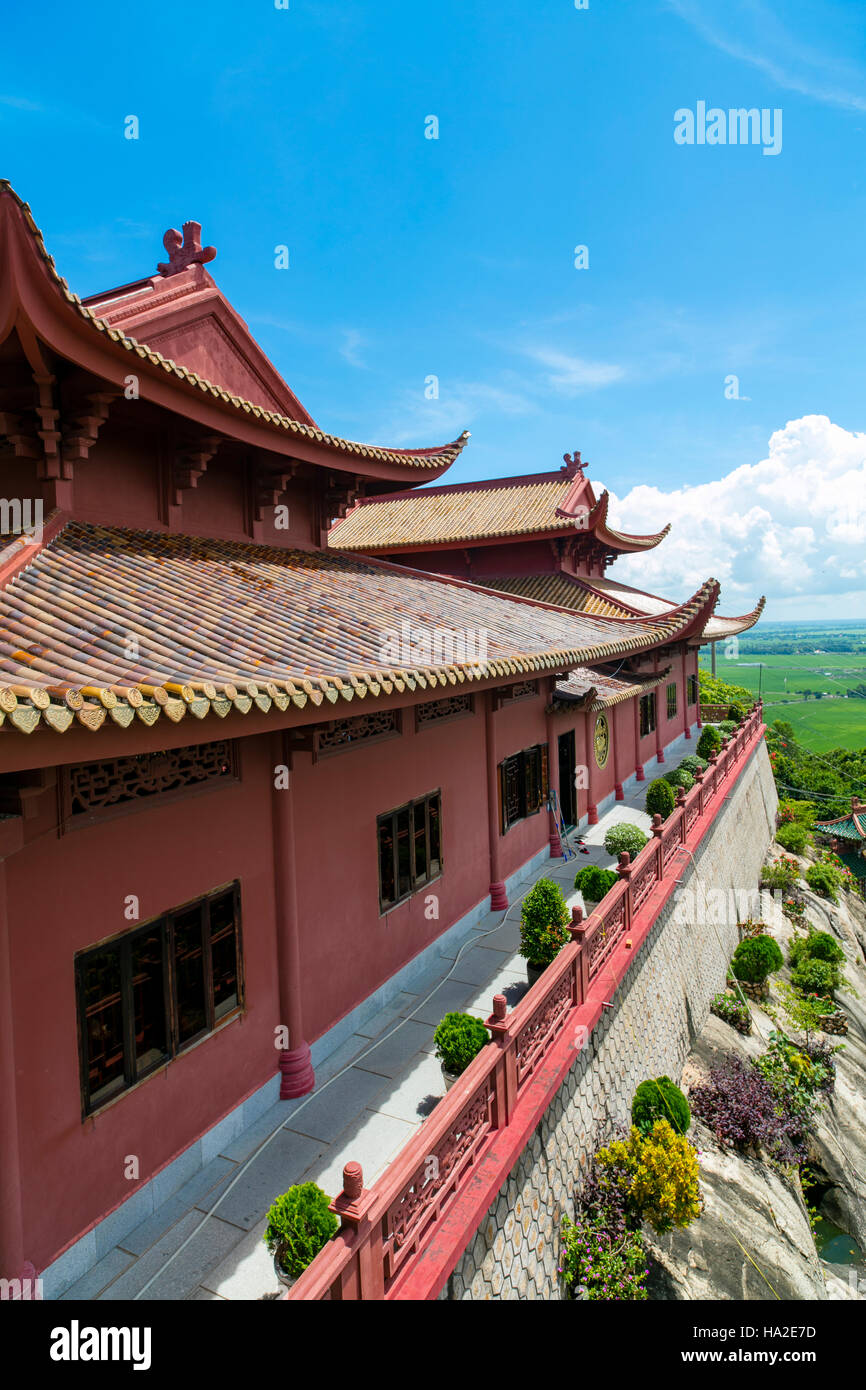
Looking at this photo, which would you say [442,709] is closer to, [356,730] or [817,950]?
[356,730]

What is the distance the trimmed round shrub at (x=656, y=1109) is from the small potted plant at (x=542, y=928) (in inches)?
65.0

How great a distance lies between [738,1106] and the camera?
9078 millimetres

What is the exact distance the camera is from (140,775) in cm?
476

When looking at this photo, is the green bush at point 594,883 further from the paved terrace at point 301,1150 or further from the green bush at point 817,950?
the green bush at point 817,950

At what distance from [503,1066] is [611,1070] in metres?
2.81

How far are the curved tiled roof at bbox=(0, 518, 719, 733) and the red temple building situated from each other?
0.03 m

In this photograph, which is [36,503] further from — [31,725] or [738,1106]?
[738,1106]

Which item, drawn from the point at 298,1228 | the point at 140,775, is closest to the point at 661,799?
the point at 298,1228

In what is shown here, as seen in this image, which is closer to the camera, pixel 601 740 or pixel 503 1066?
pixel 503 1066

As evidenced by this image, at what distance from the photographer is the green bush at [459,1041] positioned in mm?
5906

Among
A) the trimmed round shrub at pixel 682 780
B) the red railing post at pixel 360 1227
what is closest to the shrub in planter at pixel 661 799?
the trimmed round shrub at pixel 682 780

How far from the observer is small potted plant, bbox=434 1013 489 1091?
5.91 metres

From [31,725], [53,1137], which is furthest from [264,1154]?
[31,725]
